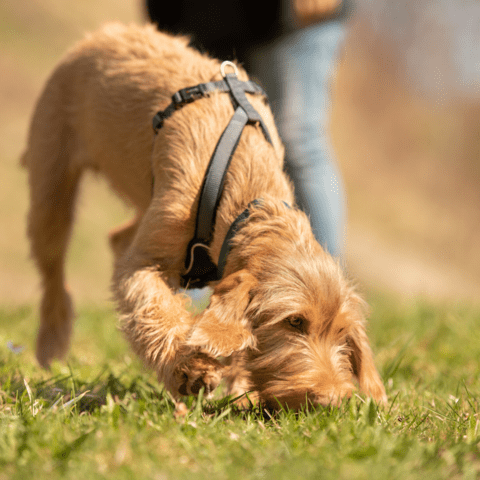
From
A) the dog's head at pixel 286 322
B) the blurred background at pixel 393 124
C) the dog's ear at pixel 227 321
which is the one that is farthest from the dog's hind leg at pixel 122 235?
the blurred background at pixel 393 124

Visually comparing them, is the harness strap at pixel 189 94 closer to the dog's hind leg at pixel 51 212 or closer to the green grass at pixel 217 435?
the dog's hind leg at pixel 51 212

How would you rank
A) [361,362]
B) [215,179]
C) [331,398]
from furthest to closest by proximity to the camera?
[215,179]
[361,362]
[331,398]

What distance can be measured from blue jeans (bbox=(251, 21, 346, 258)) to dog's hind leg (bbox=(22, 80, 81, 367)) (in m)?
1.39

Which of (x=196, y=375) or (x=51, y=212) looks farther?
(x=51, y=212)

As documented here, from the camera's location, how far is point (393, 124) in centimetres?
1961

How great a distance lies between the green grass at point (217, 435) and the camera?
1.42 metres

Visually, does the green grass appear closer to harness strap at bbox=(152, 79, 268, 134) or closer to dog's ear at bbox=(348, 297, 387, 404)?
dog's ear at bbox=(348, 297, 387, 404)

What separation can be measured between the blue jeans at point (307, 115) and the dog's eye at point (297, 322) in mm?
1118

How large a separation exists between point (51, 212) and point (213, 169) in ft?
5.23

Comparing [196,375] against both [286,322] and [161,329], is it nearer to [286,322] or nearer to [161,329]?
[161,329]

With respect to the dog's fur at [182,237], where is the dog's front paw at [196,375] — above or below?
below

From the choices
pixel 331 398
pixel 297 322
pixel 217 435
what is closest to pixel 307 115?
pixel 297 322

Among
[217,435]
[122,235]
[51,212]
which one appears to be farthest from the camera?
[122,235]

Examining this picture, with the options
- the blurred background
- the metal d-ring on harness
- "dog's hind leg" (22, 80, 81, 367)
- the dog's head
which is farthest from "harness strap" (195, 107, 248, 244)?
the blurred background
